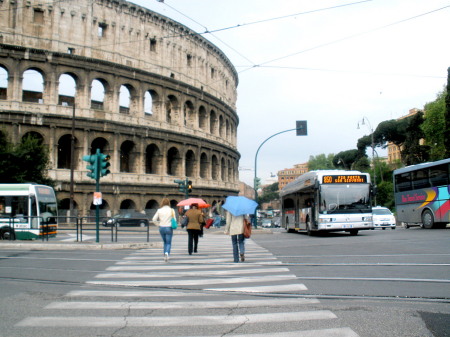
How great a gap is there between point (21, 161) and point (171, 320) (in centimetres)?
2916

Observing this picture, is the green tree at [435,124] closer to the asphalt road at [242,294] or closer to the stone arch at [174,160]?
the stone arch at [174,160]

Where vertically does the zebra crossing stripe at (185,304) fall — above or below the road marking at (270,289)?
below

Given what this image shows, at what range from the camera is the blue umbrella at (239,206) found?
10.9 meters

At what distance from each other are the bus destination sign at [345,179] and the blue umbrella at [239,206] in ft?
34.1

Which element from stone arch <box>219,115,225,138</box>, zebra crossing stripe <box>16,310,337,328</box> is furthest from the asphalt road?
stone arch <box>219,115,225,138</box>

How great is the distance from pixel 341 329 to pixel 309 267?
519 cm

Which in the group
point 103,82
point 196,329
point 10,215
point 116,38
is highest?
point 116,38

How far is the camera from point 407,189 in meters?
25.3

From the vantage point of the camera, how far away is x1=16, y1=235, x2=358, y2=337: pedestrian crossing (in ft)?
16.5

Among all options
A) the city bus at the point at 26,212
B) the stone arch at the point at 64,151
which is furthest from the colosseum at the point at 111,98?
the city bus at the point at 26,212

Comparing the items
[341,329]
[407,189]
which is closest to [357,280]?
[341,329]

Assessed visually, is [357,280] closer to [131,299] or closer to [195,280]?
[195,280]

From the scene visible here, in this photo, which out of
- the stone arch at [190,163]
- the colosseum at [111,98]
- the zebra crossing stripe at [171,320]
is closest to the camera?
the zebra crossing stripe at [171,320]

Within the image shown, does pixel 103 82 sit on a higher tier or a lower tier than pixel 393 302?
higher
